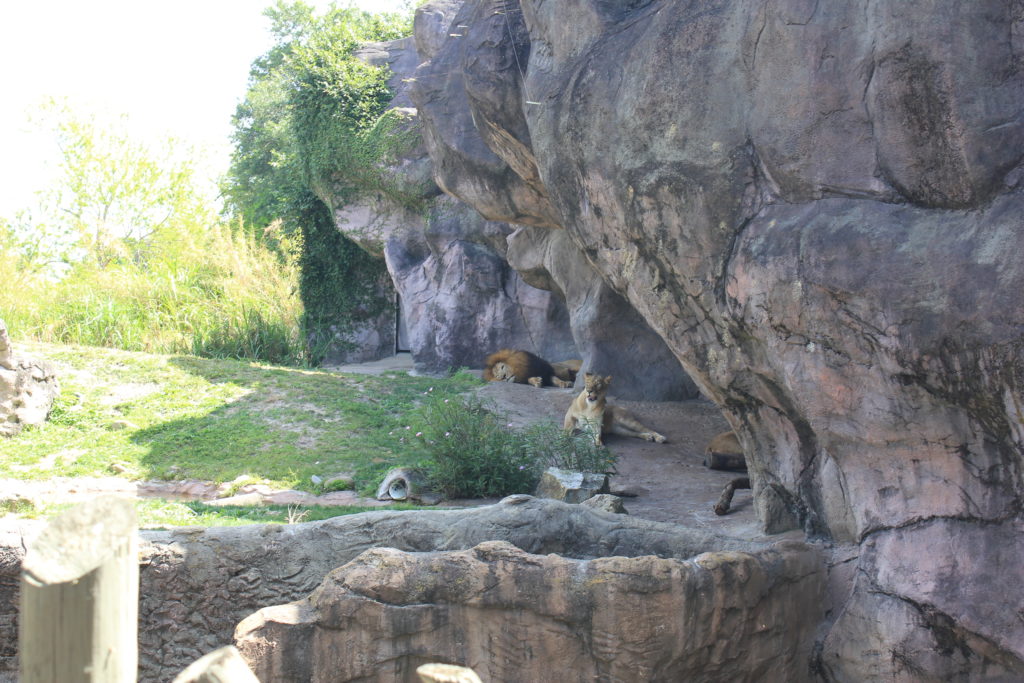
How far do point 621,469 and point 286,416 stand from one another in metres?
4.49

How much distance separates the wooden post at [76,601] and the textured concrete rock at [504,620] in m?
1.93

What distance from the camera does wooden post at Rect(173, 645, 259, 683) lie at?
2453mm

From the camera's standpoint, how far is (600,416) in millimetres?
10297

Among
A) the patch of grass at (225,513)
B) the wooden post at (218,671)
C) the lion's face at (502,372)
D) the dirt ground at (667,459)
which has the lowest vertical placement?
the patch of grass at (225,513)

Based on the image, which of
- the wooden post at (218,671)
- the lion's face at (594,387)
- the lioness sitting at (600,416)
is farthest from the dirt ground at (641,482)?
the wooden post at (218,671)

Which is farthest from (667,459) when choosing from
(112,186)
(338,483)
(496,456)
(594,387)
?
(112,186)

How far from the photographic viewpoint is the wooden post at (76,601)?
2264 mm

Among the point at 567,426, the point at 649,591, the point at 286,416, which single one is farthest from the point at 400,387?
the point at 649,591

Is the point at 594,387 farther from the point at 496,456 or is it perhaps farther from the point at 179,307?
the point at 179,307

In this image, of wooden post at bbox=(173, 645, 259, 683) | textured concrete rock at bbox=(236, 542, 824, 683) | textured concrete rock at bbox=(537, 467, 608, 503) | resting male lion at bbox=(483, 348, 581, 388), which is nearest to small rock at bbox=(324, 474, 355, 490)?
textured concrete rock at bbox=(537, 467, 608, 503)

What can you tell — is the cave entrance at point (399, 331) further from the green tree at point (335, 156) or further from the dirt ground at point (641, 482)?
the dirt ground at point (641, 482)

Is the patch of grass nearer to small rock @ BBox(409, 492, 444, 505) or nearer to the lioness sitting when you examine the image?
small rock @ BBox(409, 492, 444, 505)

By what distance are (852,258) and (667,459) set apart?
5.48 m

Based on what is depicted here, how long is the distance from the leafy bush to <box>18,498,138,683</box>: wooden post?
6051 millimetres
